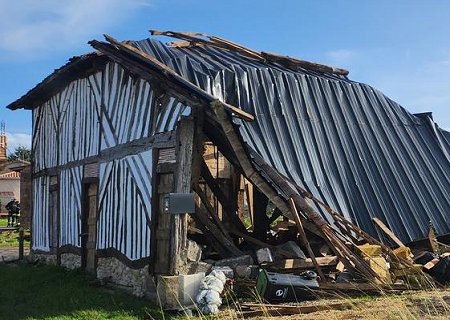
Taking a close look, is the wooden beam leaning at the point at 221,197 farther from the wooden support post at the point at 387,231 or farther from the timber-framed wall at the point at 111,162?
the wooden support post at the point at 387,231

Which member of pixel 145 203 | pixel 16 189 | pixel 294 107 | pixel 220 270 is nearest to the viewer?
pixel 220 270

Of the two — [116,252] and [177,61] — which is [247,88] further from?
[116,252]

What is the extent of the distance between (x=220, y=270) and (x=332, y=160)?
3716 millimetres

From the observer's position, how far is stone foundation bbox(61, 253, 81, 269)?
554 inches

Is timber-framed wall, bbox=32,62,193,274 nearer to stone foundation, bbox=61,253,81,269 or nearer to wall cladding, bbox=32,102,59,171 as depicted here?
wall cladding, bbox=32,102,59,171

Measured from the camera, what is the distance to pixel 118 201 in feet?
39.2

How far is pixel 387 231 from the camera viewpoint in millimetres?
10852

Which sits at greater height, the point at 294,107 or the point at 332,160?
the point at 294,107

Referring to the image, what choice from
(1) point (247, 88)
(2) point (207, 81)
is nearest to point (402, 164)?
(1) point (247, 88)

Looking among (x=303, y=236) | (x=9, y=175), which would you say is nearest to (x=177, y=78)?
(x=303, y=236)

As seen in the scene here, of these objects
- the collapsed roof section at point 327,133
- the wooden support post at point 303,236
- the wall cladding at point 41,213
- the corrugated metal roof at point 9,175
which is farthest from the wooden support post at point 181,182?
the corrugated metal roof at point 9,175

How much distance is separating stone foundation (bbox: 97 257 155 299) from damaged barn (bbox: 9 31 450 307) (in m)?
0.04

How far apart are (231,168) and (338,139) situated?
2831 millimetres

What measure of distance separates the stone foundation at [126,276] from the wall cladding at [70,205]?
1782 millimetres
